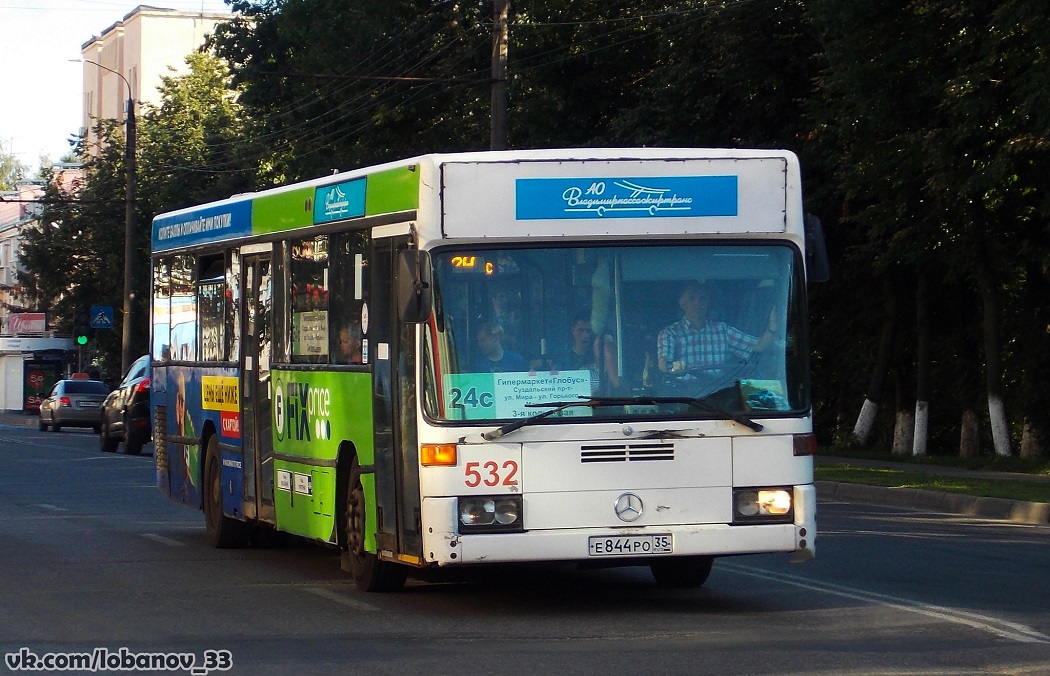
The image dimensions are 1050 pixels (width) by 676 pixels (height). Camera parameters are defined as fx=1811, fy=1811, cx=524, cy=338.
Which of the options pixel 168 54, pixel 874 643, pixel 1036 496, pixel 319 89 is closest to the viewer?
pixel 874 643

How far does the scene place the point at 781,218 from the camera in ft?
33.6

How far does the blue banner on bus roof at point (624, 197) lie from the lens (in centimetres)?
1005

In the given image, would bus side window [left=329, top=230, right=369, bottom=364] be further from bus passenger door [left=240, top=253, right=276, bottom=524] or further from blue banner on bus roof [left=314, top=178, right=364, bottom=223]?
bus passenger door [left=240, top=253, right=276, bottom=524]

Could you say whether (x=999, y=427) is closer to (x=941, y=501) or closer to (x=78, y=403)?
(x=941, y=501)

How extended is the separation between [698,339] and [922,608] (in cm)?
203

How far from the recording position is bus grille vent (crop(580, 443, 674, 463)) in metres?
9.86

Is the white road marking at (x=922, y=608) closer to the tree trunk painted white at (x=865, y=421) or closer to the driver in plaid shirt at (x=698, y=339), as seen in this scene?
the driver in plaid shirt at (x=698, y=339)

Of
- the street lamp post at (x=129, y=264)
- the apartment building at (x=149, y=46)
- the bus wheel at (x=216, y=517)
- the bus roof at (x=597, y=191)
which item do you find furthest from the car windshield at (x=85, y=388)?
the apartment building at (x=149, y=46)

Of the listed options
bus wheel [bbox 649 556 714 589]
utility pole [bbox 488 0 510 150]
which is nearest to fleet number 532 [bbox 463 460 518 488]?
bus wheel [bbox 649 556 714 589]

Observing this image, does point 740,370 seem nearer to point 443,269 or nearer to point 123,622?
point 443,269

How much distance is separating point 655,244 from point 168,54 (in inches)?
3409

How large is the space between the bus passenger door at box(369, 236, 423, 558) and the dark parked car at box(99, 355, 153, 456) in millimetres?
23227

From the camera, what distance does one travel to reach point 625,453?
32.5 ft

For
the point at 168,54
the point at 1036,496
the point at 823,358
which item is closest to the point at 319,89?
the point at 823,358
